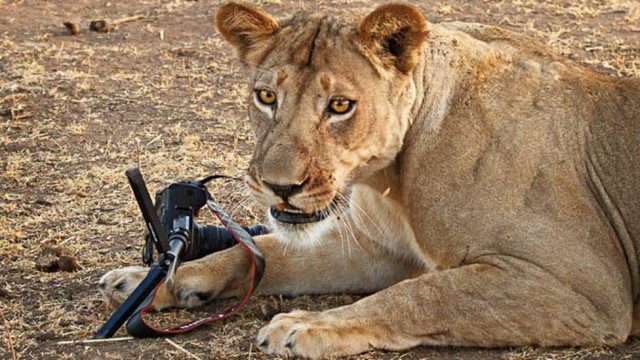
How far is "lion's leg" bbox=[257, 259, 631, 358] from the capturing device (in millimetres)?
3762

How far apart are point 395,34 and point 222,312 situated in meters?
1.10

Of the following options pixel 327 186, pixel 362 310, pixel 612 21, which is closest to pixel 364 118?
pixel 327 186

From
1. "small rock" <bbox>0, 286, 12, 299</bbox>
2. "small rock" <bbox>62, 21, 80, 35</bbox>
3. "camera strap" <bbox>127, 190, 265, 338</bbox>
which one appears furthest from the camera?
"small rock" <bbox>62, 21, 80, 35</bbox>

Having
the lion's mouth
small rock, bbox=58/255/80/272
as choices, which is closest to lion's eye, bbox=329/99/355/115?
the lion's mouth

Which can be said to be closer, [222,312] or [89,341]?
[89,341]

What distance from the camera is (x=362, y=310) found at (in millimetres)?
3811

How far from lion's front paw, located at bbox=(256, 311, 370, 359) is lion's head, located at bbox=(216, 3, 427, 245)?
0.28 meters

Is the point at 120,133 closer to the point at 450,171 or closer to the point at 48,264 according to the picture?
the point at 48,264

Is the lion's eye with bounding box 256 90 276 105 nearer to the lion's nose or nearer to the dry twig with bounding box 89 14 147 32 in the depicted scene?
the lion's nose

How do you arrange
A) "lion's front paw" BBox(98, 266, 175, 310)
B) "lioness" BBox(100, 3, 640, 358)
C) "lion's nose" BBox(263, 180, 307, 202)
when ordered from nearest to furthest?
"lion's nose" BBox(263, 180, 307, 202) < "lioness" BBox(100, 3, 640, 358) < "lion's front paw" BBox(98, 266, 175, 310)

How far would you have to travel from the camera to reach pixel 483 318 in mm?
3775

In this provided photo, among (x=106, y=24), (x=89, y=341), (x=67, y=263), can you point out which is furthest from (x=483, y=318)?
(x=106, y=24)

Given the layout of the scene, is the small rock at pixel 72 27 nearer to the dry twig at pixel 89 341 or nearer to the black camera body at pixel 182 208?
the black camera body at pixel 182 208

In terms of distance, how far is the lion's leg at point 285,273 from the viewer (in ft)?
13.9
